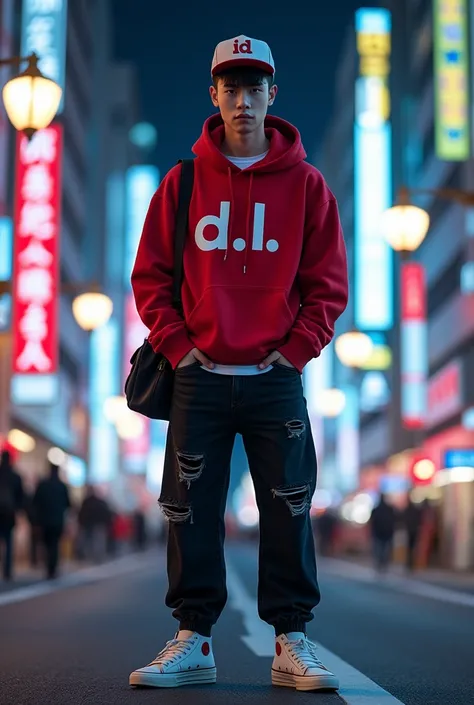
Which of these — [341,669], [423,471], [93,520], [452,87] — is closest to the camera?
[341,669]

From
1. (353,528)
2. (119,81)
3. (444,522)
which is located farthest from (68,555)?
(119,81)

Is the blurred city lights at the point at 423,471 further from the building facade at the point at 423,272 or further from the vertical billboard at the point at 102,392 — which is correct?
the vertical billboard at the point at 102,392

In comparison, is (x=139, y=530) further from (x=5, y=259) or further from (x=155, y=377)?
(x=155, y=377)

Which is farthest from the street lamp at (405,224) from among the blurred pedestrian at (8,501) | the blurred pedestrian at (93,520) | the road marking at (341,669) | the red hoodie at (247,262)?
the blurred pedestrian at (93,520)

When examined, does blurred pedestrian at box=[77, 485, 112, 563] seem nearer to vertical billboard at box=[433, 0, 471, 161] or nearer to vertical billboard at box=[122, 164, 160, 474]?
vertical billboard at box=[433, 0, 471, 161]

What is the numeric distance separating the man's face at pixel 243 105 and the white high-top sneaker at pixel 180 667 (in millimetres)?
1799

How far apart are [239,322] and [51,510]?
14980 millimetres

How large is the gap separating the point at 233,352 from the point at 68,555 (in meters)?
32.2

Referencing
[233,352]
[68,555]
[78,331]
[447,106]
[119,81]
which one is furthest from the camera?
[119,81]

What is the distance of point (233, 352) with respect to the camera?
191 inches

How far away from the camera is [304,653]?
4.78 meters

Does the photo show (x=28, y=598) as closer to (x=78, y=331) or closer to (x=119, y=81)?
(x=78, y=331)

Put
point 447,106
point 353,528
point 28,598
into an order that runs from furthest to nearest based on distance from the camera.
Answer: point 353,528
point 447,106
point 28,598

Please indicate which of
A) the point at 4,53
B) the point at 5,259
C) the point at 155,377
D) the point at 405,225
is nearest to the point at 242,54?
the point at 155,377
